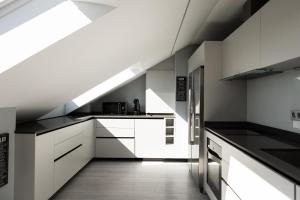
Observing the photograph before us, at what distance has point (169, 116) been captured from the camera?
17.1 ft

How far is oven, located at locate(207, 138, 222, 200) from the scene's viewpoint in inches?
102

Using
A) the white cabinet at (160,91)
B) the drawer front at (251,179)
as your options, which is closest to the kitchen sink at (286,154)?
the drawer front at (251,179)

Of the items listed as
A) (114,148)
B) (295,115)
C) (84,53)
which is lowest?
(114,148)

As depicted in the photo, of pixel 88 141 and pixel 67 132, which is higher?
pixel 67 132

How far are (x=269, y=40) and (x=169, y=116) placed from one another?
3.34 m

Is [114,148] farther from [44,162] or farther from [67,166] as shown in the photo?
[44,162]

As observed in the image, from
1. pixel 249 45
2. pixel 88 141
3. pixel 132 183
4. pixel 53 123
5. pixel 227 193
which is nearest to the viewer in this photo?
pixel 227 193

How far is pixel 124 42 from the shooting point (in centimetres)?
275

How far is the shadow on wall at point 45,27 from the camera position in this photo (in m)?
1.69

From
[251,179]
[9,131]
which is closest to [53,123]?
[9,131]

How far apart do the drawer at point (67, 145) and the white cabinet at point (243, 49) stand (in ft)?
7.27

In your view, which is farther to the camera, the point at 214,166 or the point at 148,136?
the point at 148,136

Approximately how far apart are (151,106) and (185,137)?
0.99 metres

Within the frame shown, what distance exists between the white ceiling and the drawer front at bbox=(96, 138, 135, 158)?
181 centimetres
